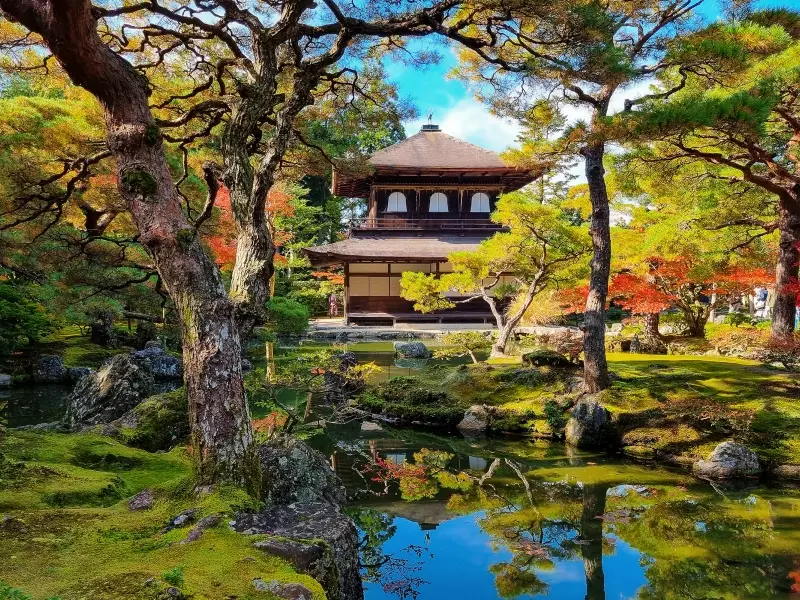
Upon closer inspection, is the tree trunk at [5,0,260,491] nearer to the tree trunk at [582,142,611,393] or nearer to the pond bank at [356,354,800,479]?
the pond bank at [356,354,800,479]

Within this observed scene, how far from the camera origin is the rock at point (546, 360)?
9594mm

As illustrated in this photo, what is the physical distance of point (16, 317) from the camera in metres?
10.9

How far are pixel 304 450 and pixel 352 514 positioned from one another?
178cm

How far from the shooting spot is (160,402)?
625 cm

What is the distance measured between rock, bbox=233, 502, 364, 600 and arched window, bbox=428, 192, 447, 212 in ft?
67.5

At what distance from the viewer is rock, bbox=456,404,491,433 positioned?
8.38 metres

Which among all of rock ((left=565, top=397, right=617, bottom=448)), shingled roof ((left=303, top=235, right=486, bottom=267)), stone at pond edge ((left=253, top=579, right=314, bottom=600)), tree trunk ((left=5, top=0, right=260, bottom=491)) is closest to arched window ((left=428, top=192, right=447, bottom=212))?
shingled roof ((left=303, top=235, right=486, bottom=267))

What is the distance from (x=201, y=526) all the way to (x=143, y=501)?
0.80 metres

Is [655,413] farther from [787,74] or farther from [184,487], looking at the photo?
[184,487]

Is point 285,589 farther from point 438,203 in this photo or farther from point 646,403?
point 438,203

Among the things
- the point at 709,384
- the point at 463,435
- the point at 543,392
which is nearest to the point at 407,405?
the point at 463,435

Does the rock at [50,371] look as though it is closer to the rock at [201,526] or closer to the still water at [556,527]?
the still water at [556,527]

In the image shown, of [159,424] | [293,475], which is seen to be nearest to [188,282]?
[293,475]

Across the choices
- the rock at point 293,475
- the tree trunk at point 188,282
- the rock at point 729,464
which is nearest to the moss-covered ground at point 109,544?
the tree trunk at point 188,282
